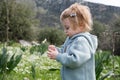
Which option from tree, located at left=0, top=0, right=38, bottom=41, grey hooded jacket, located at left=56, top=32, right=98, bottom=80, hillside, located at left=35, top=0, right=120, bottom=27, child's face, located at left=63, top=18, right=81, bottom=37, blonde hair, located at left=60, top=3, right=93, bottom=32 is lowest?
hillside, located at left=35, top=0, right=120, bottom=27

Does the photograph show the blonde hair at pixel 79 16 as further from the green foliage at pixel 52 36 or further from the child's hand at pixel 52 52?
the green foliage at pixel 52 36

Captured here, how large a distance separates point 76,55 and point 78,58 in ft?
0.06

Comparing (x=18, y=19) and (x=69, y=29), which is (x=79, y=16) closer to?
(x=69, y=29)

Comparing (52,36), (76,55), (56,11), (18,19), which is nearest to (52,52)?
(76,55)

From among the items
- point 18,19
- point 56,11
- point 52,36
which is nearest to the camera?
point 18,19

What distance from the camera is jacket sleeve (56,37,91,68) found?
2186 millimetres

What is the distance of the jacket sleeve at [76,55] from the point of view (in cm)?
219

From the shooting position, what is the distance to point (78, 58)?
218 centimetres

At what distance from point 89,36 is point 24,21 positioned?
21.6 metres

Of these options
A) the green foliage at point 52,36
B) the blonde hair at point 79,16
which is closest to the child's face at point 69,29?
the blonde hair at point 79,16

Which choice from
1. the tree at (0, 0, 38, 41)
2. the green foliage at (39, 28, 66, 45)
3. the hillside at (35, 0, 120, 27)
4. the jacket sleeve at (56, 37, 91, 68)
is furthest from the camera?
the hillside at (35, 0, 120, 27)

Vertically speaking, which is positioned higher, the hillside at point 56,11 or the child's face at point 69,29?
the child's face at point 69,29

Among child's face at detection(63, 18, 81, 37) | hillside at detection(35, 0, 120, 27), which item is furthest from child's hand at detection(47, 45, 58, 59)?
hillside at detection(35, 0, 120, 27)

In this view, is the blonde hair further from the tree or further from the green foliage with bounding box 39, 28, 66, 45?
the green foliage with bounding box 39, 28, 66, 45
